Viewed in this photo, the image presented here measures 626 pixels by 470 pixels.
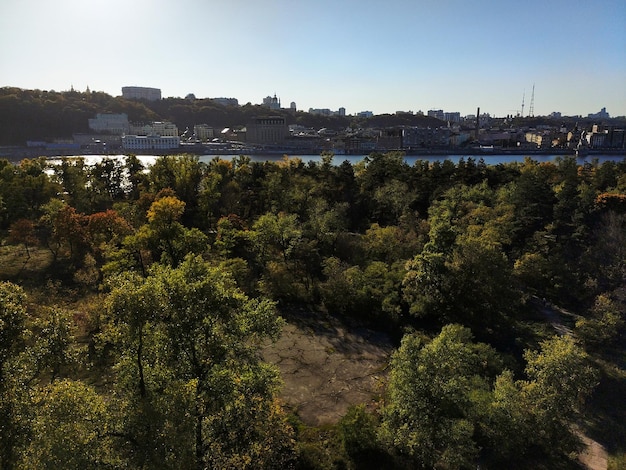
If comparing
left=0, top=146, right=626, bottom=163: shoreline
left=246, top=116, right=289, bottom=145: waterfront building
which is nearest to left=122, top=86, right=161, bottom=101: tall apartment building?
Answer: left=246, top=116, right=289, bottom=145: waterfront building

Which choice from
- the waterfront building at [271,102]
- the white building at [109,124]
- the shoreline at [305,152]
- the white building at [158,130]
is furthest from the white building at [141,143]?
the waterfront building at [271,102]

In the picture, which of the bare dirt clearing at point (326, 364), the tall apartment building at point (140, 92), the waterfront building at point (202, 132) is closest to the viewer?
the bare dirt clearing at point (326, 364)

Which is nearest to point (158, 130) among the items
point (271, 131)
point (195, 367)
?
point (271, 131)

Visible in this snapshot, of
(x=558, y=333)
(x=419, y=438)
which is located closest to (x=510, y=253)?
(x=558, y=333)

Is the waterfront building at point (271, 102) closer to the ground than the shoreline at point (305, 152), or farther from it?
farther from it

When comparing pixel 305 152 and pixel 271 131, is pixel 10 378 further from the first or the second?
pixel 271 131

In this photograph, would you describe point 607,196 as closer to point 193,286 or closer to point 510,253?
point 510,253

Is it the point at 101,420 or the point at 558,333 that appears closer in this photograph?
the point at 101,420

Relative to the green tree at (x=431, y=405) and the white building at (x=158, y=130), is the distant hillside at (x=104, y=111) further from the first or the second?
the green tree at (x=431, y=405)
